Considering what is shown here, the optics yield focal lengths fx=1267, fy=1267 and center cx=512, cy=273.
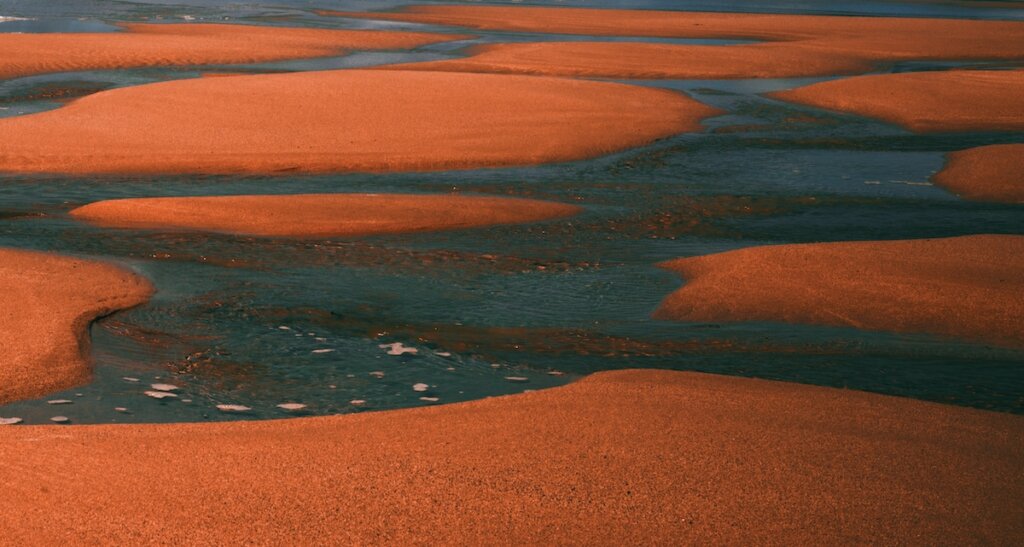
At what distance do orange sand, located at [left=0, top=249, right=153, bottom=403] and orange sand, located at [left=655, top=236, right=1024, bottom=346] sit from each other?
4548mm

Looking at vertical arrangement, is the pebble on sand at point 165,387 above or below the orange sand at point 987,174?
below

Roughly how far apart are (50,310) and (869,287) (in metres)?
6.76

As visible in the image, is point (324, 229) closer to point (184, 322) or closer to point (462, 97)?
point (184, 322)

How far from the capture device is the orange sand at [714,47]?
29.2m

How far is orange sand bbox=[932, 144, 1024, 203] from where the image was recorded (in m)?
15.9

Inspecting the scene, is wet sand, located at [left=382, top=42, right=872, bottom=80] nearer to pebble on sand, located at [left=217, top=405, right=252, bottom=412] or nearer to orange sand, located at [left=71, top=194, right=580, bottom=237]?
orange sand, located at [left=71, top=194, right=580, bottom=237]

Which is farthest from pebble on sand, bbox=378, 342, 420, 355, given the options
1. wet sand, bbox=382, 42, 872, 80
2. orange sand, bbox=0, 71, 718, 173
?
wet sand, bbox=382, 42, 872, 80

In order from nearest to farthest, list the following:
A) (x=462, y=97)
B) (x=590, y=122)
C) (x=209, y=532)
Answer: (x=209, y=532), (x=590, y=122), (x=462, y=97)

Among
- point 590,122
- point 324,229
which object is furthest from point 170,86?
point 324,229

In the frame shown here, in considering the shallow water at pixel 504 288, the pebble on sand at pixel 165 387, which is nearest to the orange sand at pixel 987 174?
the shallow water at pixel 504 288

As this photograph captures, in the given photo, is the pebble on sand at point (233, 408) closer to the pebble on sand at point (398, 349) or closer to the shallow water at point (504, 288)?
the shallow water at point (504, 288)

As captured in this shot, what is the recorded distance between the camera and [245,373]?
29.1 feet

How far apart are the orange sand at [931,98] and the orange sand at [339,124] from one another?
9.58 feet

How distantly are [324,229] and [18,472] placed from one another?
6856 mm
